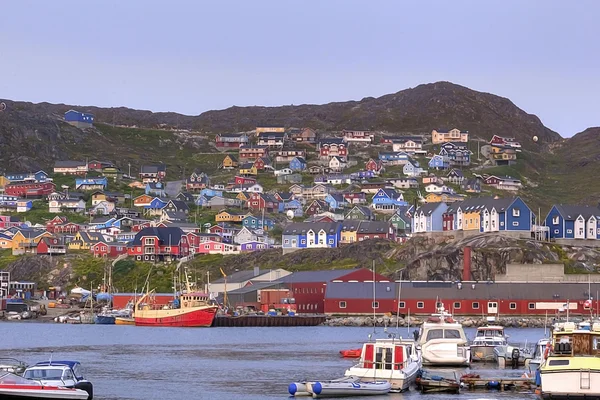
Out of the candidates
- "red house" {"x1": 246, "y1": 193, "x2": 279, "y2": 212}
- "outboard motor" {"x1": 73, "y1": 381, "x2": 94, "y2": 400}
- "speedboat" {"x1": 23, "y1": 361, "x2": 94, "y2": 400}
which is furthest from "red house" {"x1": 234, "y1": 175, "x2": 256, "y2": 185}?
"speedboat" {"x1": 23, "y1": 361, "x2": 94, "y2": 400}

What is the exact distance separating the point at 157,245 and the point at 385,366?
109 metres

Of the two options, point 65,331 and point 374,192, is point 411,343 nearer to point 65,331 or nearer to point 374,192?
point 65,331

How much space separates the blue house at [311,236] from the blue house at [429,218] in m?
11.4

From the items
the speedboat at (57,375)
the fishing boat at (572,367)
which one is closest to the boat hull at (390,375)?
the fishing boat at (572,367)

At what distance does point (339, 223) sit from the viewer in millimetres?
157000

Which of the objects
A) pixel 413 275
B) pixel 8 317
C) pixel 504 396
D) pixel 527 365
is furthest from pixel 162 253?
pixel 504 396

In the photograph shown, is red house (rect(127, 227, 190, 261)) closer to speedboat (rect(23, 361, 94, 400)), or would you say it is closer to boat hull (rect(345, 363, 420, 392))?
boat hull (rect(345, 363, 420, 392))

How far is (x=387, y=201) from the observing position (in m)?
181

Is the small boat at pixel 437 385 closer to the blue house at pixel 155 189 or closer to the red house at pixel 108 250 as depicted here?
the red house at pixel 108 250

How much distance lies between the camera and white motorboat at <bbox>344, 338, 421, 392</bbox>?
4738cm

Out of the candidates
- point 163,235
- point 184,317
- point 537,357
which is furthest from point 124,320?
point 537,357

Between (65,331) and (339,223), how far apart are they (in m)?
58.2

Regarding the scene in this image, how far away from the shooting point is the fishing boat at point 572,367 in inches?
1577

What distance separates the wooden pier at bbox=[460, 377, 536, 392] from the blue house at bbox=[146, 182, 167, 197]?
484 feet
